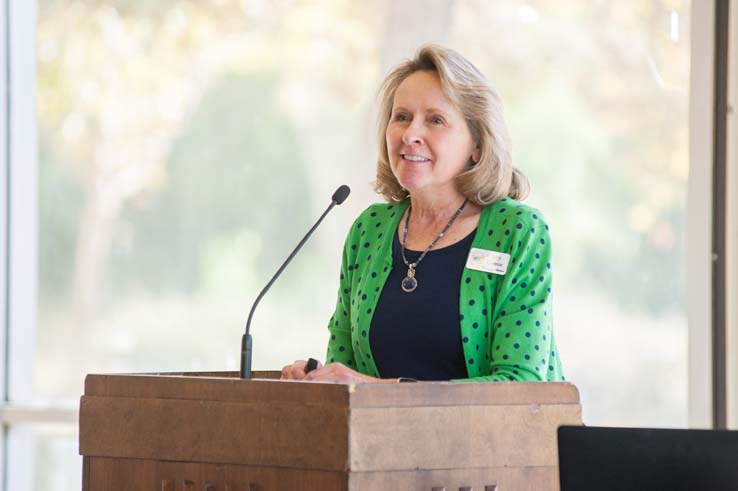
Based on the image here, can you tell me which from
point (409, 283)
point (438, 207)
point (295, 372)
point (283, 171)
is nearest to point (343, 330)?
point (409, 283)

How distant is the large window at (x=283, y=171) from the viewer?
13.8 feet

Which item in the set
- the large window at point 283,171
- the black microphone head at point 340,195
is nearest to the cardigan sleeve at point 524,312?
the black microphone head at point 340,195

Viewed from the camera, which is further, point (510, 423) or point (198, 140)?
point (198, 140)

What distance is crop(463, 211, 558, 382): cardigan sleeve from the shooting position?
221 cm

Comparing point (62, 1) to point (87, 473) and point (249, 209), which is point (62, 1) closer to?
point (249, 209)

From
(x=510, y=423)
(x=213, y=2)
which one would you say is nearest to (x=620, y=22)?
(x=213, y=2)

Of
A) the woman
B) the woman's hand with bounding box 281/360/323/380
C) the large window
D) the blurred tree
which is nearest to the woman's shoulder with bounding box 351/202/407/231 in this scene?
the woman

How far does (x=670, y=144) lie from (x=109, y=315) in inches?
109

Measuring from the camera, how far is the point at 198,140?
16.5 feet

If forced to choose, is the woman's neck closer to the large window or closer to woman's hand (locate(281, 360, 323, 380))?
woman's hand (locate(281, 360, 323, 380))

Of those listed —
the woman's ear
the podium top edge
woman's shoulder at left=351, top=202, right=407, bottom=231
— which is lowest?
the podium top edge

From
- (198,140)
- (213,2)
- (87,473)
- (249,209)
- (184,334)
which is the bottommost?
(87,473)

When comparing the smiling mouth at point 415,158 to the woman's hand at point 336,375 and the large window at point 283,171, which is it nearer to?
the woman's hand at point 336,375

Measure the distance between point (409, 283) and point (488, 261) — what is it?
0.65ft
